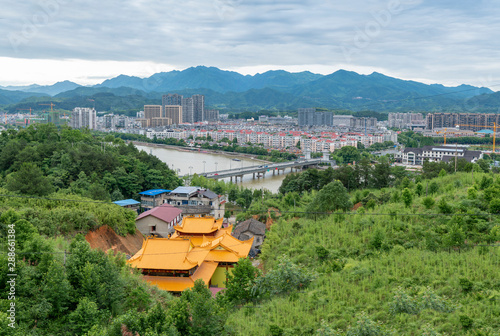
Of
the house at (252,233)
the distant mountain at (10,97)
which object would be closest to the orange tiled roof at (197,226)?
the house at (252,233)

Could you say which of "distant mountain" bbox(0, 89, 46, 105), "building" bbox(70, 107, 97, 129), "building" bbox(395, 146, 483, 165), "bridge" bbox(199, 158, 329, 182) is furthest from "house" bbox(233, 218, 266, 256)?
"distant mountain" bbox(0, 89, 46, 105)

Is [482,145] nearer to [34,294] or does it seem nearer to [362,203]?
[362,203]

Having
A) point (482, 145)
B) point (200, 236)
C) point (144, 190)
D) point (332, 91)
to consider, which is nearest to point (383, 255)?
point (200, 236)

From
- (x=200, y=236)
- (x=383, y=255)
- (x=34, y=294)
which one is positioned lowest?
(x=200, y=236)

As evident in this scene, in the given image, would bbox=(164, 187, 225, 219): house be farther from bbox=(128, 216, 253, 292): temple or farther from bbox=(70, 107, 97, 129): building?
bbox=(70, 107, 97, 129): building

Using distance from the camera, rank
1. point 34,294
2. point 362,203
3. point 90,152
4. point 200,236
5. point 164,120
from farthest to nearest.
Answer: point 164,120 < point 90,152 < point 200,236 < point 362,203 < point 34,294

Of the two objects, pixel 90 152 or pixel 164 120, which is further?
pixel 164 120

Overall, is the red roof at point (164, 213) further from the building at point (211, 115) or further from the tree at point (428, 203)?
the building at point (211, 115)
